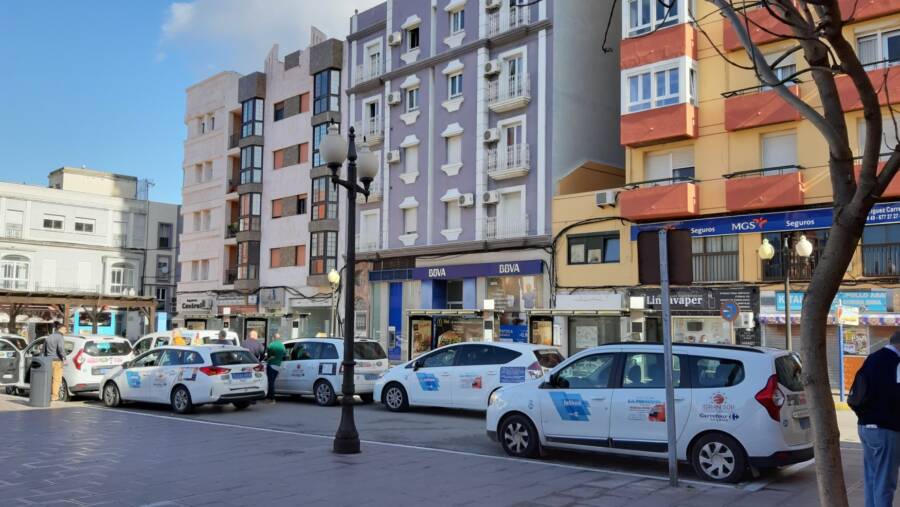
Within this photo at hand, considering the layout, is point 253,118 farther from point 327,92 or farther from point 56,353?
point 56,353

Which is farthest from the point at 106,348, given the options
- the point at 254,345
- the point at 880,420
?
the point at 880,420

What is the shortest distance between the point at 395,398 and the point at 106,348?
7942mm

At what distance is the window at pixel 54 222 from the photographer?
61188 mm

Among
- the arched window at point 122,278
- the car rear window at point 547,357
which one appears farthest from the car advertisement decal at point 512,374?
the arched window at point 122,278

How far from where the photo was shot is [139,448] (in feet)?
38.1

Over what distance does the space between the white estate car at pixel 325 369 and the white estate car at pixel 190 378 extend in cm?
182

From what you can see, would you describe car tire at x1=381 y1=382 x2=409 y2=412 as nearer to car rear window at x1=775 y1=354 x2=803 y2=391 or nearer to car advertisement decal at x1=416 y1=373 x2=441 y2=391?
car advertisement decal at x1=416 y1=373 x2=441 y2=391

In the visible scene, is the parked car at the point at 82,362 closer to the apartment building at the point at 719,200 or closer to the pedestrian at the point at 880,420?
the apartment building at the point at 719,200

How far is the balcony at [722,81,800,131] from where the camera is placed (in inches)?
962

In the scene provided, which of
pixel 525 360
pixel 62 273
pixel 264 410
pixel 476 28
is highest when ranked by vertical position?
pixel 476 28

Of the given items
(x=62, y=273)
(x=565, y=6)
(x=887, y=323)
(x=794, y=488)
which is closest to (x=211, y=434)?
(x=794, y=488)

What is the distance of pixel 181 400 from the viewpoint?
16984mm

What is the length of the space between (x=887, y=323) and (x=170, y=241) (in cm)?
5976

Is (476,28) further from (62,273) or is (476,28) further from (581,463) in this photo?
(62,273)
